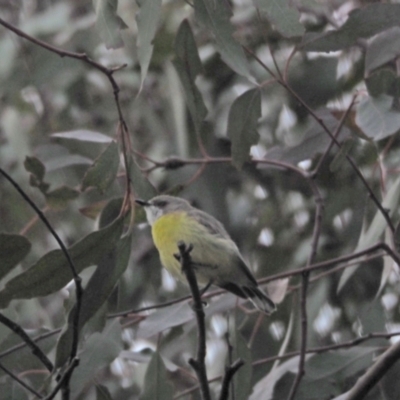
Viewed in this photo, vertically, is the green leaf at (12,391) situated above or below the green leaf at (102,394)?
above

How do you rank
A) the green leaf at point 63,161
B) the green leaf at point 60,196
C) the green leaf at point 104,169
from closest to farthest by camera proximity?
the green leaf at point 104,169 < the green leaf at point 60,196 < the green leaf at point 63,161

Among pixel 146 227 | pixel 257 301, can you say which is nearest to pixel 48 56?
pixel 146 227

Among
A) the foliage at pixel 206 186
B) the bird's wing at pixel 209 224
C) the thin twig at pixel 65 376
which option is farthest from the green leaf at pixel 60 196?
the thin twig at pixel 65 376

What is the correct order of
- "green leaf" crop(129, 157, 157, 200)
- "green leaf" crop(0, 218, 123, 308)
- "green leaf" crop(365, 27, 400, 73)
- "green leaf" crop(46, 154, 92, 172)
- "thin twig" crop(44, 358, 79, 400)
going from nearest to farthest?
"thin twig" crop(44, 358, 79, 400)
"green leaf" crop(0, 218, 123, 308)
"green leaf" crop(129, 157, 157, 200)
"green leaf" crop(365, 27, 400, 73)
"green leaf" crop(46, 154, 92, 172)

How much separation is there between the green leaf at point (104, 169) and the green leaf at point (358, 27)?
0.68 m

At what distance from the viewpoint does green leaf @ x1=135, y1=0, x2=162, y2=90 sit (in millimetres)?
2150

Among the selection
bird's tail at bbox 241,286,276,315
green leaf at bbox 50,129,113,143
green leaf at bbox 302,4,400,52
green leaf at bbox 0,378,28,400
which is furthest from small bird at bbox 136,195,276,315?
green leaf at bbox 302,4,400,52

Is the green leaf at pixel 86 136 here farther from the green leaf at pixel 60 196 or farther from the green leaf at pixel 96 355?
the green leaf at pixel 96 355

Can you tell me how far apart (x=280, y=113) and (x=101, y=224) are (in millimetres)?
1868

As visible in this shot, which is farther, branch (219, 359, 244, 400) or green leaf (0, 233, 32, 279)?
green leaf (0, 233, 32, 279)

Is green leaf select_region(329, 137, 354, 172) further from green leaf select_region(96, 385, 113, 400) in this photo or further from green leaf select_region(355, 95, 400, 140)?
green leaf select_region(96, 385, 113, 400)

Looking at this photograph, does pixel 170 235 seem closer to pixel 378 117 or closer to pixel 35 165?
pixel 35 165

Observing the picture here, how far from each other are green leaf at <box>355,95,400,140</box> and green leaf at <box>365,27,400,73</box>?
0.52 feet

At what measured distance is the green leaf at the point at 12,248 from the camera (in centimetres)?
209
